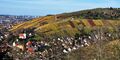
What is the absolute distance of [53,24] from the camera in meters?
165

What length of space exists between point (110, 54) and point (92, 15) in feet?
450

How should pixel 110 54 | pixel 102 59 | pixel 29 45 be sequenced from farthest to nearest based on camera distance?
pixel 29 45
pixel 110 54
pixel 102 59

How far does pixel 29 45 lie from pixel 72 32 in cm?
3107

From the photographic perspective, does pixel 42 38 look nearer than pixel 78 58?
No

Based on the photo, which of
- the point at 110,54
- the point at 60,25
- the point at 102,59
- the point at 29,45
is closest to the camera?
the point at 102,59

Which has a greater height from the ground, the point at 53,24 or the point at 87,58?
the point at 87,58

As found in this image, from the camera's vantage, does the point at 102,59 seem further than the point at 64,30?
No

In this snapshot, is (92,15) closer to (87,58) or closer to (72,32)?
(72,32)

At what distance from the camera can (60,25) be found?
16250 centimetres

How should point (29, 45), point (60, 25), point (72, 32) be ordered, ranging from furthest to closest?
point (60, 25) < point (72, 32) < point (29, 45)

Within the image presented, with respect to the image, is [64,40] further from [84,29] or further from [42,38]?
[84,29]

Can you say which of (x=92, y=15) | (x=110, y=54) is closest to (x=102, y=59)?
(x=110, y=54)

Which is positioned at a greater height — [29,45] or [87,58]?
[87,58]

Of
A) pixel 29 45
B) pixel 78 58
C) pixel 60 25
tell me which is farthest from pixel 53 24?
pixel 78 58
